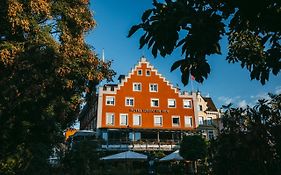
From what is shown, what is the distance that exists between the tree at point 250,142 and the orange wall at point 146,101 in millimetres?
35141

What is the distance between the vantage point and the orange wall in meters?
44.6

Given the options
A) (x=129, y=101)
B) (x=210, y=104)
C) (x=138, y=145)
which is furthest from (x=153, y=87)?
(x=210, y=104)

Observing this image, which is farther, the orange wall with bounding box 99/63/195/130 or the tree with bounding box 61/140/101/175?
the orange wall with bounding box 99/63/195/130

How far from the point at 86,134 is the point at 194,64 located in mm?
41052

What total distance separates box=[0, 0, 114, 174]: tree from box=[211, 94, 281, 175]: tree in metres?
8.61

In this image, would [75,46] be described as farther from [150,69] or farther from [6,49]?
[150,69]

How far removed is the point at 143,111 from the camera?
4541 centimetres

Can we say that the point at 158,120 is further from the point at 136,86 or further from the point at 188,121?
the point at 136,86

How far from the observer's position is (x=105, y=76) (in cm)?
1770

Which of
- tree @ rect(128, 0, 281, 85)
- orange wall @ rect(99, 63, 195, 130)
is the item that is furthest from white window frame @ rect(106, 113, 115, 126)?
tree @ rect(128, 0, 281, 85)

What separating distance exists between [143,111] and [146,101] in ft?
5.33

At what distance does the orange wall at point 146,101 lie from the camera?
1756 inches

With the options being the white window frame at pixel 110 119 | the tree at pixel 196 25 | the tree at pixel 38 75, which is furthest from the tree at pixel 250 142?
the white window frame at pixel 110 119

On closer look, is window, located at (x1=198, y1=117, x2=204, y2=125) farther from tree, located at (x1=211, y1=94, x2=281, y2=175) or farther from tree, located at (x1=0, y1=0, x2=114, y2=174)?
tree, located at (x1=211, y1=94, x2=281, y2=175)
